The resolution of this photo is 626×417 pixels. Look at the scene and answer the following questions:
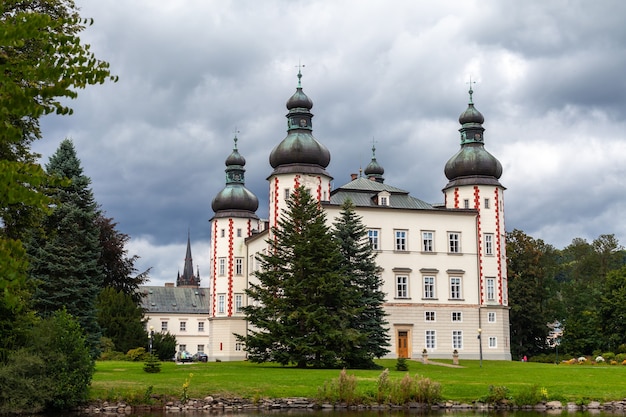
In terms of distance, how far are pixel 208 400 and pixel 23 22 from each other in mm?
16696

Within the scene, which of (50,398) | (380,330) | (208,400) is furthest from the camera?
(380,330)

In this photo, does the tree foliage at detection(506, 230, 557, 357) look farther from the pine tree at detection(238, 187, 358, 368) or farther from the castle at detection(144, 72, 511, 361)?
the pine tree at detection(238, 187, 358, 368)

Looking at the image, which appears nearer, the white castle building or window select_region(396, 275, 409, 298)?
the white castle building

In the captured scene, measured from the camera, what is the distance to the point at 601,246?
275 ft

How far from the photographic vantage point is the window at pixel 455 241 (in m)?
52.9

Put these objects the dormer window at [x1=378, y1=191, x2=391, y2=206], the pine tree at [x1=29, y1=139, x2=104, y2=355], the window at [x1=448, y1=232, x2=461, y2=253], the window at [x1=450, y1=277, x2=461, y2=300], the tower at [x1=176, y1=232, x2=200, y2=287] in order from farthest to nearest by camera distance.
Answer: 1. the tower at [x1=176, y1=232, x2=200, y2=287]
2. the window at [x1=448, y1=232, x2=461, y2=253]
3. the dormer window at [x1=378, y1=191, x2=391, y2=206]
4. the window at [x1=450, y1=277, x2=461, y2=300]
5. the pine tree at [x1=29, y1=139, x2=104, y2=355]

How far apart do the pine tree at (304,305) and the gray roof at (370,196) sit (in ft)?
47.1

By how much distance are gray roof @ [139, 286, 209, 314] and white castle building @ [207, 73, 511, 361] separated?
3550 cm

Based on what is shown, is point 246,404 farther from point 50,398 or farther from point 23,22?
point 23,22

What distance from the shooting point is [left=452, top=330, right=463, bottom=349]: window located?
51.7 meters

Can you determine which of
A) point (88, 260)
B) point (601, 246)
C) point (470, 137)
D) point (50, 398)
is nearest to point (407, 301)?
point (470, 137)

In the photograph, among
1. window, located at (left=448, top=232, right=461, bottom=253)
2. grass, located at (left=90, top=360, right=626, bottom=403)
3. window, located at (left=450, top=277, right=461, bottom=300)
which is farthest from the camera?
window, located at (left=448, top=232, right=461, bottom=253)

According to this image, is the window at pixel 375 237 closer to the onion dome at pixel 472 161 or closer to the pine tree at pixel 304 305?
the onion dome at pixel 472 161

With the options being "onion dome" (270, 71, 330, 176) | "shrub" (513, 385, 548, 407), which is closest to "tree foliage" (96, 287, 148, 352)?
"onion dome" (270, 71, 330, 176)
